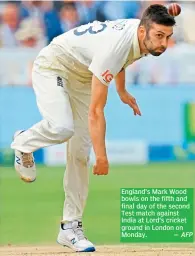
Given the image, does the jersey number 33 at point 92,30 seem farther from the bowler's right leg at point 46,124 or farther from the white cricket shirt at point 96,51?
the bowler's right leg at point 46,124

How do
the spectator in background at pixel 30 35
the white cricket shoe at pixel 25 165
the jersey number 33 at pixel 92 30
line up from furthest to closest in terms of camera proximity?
the spectator in background at pixel 30 35
the white cricket shoe at pixel 25 165
the jersey number 33 at pixel 92 30

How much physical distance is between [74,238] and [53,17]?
900cm

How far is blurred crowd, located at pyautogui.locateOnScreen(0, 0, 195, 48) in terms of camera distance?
47.8 ft

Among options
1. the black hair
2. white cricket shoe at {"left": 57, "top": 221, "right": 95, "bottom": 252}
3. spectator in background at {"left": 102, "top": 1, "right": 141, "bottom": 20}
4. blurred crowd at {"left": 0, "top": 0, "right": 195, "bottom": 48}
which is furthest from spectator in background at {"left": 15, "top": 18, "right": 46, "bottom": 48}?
the black hair

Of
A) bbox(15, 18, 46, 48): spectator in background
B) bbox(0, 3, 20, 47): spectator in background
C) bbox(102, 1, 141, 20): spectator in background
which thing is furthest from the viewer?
bbox(0, 3, 20, 47): spectator in background

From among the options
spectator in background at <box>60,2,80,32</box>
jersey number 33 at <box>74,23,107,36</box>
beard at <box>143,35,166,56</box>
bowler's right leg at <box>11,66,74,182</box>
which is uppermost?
spectator in background at <box>60,2,80,32</box>

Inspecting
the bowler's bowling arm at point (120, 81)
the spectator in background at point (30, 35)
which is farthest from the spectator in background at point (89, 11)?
the bowler's bowling arm at point (120, 81)

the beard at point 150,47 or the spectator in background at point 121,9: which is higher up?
the spectator in background at point 121,9

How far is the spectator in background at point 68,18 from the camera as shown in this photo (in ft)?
48.1

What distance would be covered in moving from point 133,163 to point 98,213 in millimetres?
4307

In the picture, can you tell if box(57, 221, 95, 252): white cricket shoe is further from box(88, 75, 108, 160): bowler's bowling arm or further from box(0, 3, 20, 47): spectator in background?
box(0, 3, 20, 47): spectator in background

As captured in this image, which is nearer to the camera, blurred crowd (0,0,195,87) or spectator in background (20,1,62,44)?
blurred crowd (0,0,195,87)

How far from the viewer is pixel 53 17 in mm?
14672

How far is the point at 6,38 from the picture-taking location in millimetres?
14711
